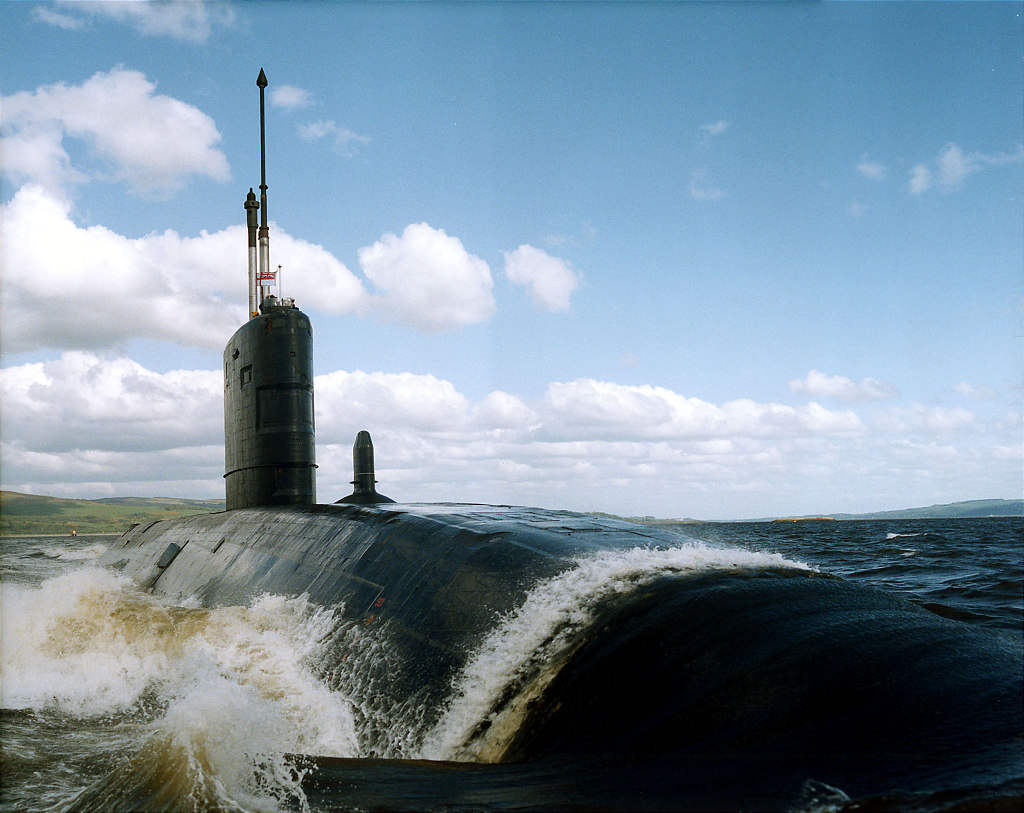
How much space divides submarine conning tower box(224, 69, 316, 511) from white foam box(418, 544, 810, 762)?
919 centimetres

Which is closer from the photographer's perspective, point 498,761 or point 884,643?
point 498,761

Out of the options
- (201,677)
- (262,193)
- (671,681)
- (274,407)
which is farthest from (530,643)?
(262,193)

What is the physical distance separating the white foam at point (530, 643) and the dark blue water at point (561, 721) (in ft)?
0.08

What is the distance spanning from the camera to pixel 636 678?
16.1 feet

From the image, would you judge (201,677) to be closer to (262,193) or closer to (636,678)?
(636,678)

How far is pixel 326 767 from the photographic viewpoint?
4.65 metres

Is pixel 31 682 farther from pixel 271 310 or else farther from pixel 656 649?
pixel 271 310

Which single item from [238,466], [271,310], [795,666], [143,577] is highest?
[271,310]

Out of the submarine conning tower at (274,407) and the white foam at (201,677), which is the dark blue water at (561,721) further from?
the submarine conning tower at (274,407)

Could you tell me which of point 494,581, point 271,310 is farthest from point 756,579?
point 271,310

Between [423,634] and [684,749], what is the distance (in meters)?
2.84

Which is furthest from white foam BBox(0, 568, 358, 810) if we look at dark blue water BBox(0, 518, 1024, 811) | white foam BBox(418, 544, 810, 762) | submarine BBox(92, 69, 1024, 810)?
white foam BBox(418, 544, 810, 762)

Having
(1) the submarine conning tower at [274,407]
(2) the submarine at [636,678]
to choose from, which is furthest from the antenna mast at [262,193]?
(2) the submarine at [636,678]

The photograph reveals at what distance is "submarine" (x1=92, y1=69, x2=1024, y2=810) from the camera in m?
3.79
